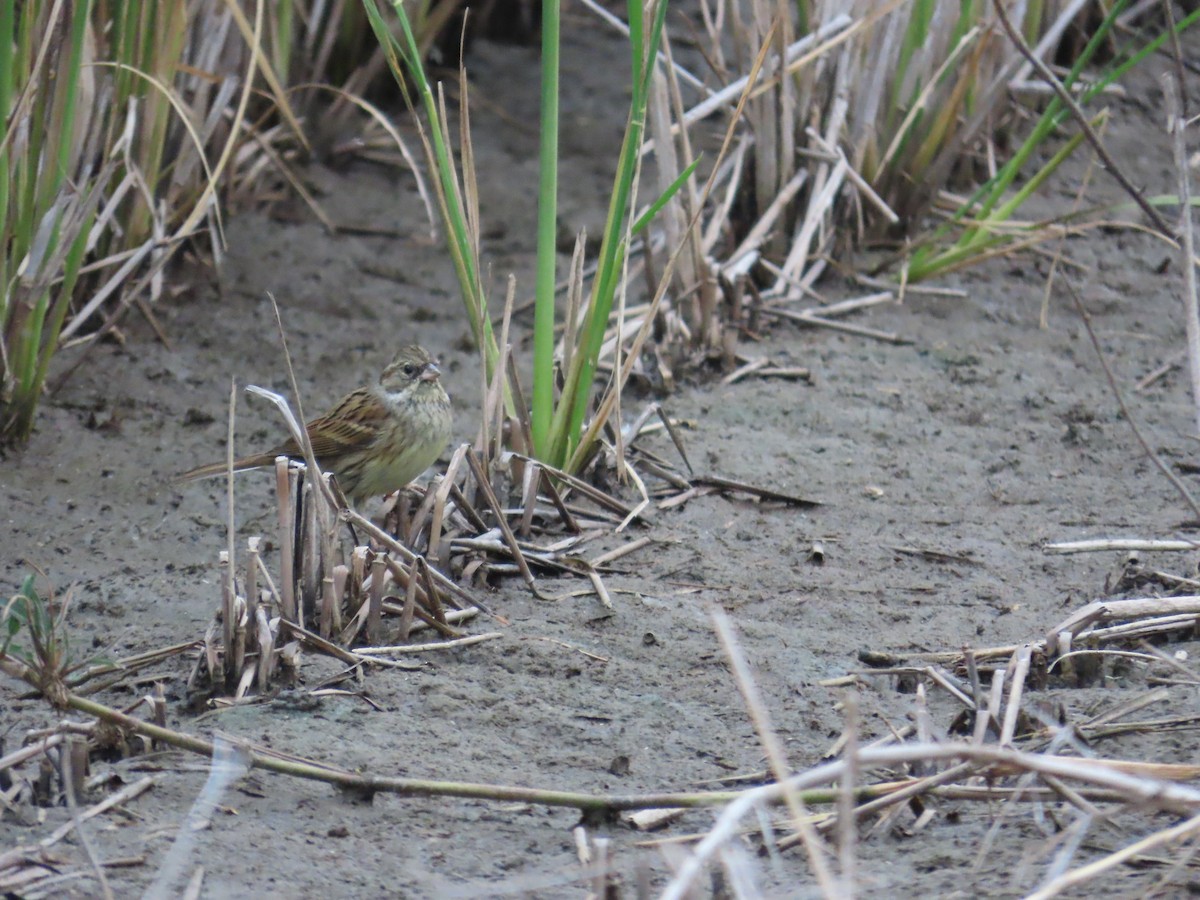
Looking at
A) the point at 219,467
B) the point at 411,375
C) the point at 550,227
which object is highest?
the point at 550,227

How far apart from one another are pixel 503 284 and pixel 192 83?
1575mm

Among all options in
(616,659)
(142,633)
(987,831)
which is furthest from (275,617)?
(987,831)

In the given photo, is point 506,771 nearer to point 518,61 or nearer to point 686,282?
point 686,282

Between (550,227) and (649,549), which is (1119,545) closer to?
(649,549)

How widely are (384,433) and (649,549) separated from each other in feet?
3.78

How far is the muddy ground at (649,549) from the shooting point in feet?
8.54

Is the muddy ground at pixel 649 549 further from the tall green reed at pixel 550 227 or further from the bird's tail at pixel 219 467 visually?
the tall green reed at pixel 550 227

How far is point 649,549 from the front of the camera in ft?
13.6

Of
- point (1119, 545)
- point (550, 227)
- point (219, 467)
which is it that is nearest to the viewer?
point (1119, 545)

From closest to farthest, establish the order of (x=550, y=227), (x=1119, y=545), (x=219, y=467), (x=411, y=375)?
(x=1119, y=545)
(x=550, y=227)
(x=219, y=467)
(x=411, y=375)

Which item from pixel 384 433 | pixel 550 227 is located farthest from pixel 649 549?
pixel 384 433

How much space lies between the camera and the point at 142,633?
3.72 meters

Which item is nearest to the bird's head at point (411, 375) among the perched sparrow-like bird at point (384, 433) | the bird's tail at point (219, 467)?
the perched sparrow-like bird at point (384, 433)

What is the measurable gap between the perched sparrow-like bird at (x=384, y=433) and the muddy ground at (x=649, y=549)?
0.25 meters
